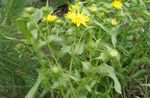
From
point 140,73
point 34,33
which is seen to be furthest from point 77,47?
point 140,73

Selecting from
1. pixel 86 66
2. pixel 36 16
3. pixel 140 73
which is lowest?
pixel 140 73

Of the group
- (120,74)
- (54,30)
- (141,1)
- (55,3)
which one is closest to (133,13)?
(141,1)

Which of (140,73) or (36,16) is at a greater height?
(36,16)

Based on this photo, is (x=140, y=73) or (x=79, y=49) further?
(x=140, y=73)

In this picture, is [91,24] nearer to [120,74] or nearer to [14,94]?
[120,74]

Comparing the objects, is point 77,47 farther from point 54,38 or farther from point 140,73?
point 140,73

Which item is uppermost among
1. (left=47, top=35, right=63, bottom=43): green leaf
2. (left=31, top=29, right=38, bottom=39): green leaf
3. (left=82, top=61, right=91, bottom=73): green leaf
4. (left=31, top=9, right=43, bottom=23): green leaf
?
(left=31, top=9, right=43, bottom=23): green leaf

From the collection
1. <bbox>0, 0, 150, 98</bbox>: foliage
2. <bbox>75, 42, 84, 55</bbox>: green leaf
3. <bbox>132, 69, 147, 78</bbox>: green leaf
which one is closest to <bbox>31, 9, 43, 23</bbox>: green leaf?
<bbox>0, 0, 150, 98</bbox>: foliage

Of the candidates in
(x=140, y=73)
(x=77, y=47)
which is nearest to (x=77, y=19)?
(x=77, y=47)

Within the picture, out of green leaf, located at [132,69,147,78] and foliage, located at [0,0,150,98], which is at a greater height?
foliage, located at [0,0,150,98]

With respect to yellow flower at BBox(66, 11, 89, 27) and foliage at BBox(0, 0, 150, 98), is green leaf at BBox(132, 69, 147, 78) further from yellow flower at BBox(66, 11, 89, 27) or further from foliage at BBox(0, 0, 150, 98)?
yellow flower at BBox(66, 11, 89, 27)

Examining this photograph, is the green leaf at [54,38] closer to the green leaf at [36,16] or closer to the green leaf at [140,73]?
the green leaf at [36,16]
